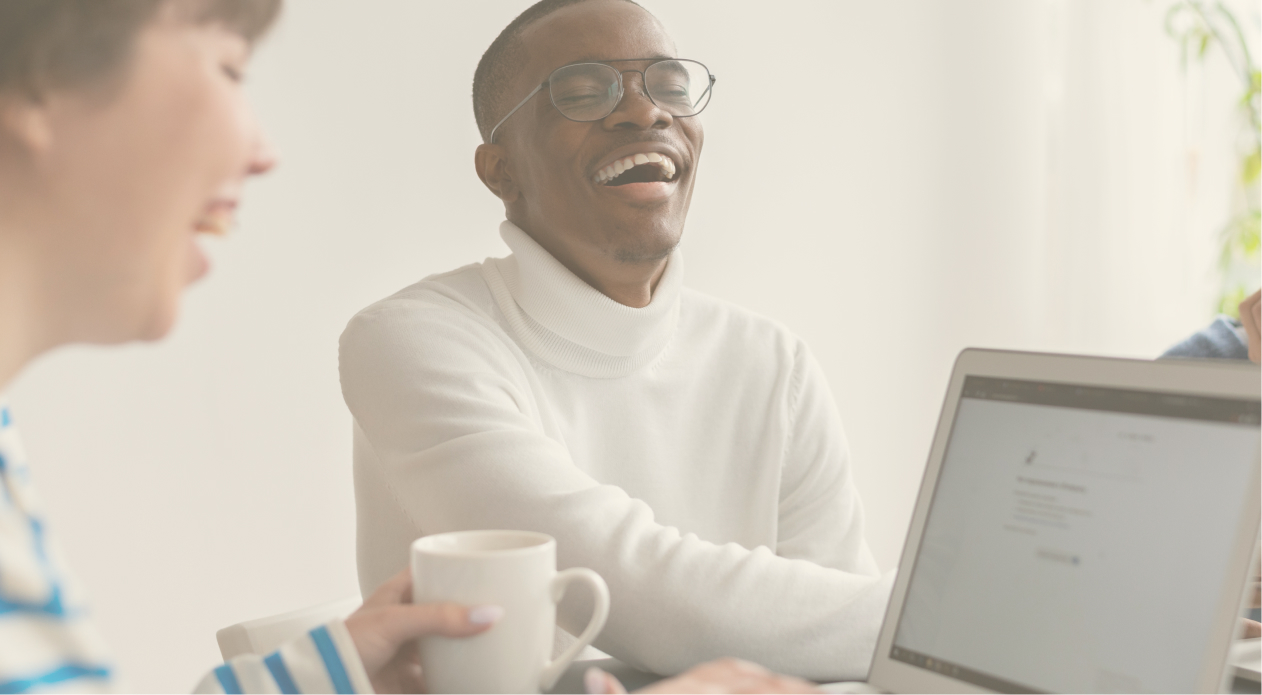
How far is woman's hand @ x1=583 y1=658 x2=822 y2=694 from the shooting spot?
64 cm

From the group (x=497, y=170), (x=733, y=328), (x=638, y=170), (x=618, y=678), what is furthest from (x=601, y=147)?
(x=618, y=678)

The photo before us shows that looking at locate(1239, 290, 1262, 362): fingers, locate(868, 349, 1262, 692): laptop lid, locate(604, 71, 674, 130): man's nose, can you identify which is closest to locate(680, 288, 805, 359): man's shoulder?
locate(604, 71, 674, 130): man's nose

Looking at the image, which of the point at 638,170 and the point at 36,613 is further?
the point at 638,170

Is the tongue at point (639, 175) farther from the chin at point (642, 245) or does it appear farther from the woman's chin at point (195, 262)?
the woman's chin at point (195, 262)

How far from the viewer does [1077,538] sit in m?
0.64

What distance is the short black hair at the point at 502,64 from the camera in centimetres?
139

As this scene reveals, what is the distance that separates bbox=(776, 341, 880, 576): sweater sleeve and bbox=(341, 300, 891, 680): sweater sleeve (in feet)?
1.20

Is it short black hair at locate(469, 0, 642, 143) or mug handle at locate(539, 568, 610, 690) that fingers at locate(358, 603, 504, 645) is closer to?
mug handle at locate(539, 568, 610, 690)

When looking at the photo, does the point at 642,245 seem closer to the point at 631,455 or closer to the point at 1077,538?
the point at 631,455

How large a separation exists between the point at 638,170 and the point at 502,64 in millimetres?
272

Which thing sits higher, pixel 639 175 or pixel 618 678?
pixel 639 175

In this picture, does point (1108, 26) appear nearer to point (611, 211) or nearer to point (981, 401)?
point (611, 211)

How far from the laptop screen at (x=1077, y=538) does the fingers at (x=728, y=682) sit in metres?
0.11

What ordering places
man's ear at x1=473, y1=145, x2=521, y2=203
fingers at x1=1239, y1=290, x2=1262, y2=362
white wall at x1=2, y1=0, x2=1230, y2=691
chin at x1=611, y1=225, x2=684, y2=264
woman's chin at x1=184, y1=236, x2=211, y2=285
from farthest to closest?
white wall at x1=2, y1=0, x2=1230, y2=691
man's ear at x1=473, y1=145, x2=521, y2=203
chin at x1=611, y1=225, x2=684, y2=264
fingers at x1=1239, y1=290, x2=1262, y2=362
woman's chin at x1=184, y1=236, x2=211, y2=285
